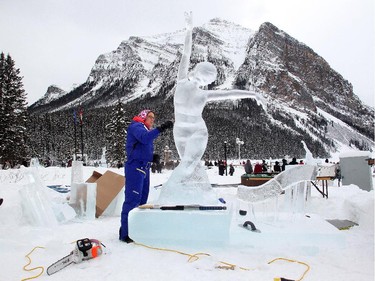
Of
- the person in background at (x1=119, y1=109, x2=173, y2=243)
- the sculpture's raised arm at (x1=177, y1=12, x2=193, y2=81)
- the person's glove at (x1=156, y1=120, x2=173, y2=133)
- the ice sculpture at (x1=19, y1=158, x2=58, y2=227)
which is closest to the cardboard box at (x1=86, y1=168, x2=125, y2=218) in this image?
the ice sculpture at (x1=19, y1=158, x2=58, y2=227)

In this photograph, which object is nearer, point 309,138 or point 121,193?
point 121,193

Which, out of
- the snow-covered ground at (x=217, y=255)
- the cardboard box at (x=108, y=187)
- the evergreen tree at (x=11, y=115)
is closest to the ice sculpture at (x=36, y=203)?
the snow-covered ground at (x=217, y=255)

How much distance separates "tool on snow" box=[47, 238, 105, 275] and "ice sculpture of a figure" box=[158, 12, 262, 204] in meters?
1.17

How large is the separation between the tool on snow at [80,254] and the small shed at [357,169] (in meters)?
9.26

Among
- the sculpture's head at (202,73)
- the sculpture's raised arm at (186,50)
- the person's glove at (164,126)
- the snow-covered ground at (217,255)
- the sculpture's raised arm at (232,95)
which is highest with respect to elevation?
the sculpture's raised arm at (186,50)

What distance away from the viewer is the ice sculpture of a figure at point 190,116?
453 centimetres

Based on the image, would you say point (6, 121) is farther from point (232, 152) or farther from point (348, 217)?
point (232, 152)

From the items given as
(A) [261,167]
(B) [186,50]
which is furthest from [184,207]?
(A) [261,167]

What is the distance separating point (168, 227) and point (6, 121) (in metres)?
26.7

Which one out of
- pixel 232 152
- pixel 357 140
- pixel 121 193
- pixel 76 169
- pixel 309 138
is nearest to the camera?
pixel 121 193

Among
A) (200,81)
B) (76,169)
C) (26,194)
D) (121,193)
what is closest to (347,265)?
(200,81)

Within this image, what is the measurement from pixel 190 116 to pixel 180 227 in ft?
4.90

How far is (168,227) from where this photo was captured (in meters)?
4.09

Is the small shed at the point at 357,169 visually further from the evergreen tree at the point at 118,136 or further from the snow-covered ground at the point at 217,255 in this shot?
the evergreen tree at the point at 118,136
